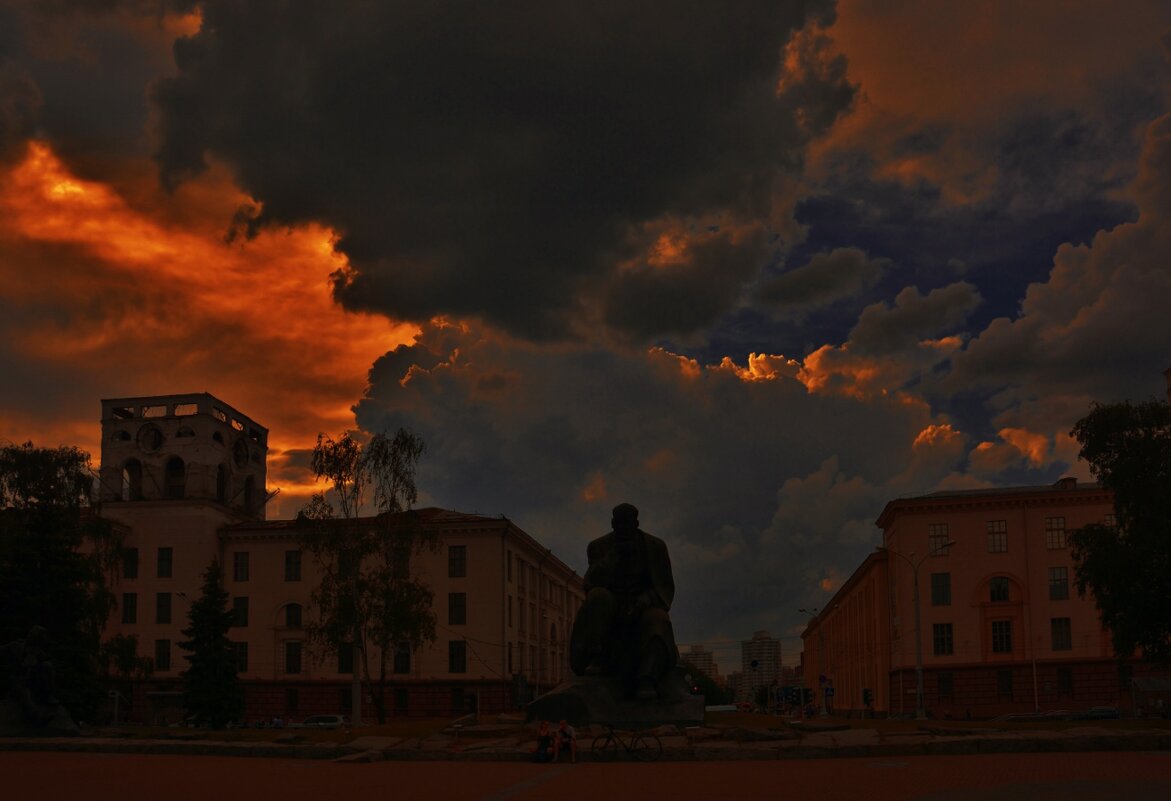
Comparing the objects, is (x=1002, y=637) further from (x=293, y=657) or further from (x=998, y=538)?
(x=293, y=657)

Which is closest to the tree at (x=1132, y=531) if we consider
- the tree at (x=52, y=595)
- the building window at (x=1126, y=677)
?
the building window at (x=1126, y=677)

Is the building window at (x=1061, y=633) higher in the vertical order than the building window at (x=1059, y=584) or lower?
lower

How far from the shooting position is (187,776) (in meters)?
17.3

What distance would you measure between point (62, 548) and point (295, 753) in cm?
2079

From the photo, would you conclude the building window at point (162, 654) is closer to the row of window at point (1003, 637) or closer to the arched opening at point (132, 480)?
the arched opening at point (132, 480)

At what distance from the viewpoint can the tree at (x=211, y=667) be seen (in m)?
51.8

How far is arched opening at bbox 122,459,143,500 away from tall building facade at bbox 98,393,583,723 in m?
0.10

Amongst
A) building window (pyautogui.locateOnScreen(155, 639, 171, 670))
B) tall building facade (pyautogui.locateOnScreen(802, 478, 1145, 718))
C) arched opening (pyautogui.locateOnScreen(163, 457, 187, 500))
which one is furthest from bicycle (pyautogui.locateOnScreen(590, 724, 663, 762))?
arched opening (pyautogui.locateOnScreen(163, 457, 187, 500))

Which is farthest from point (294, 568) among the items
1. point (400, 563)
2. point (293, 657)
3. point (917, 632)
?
point (917, 632)

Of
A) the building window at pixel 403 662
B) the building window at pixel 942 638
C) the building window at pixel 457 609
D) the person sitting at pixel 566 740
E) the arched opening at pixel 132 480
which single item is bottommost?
the building window at pixel 403 662

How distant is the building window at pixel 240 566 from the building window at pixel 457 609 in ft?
44.7

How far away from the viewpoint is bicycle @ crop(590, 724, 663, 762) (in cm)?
1886

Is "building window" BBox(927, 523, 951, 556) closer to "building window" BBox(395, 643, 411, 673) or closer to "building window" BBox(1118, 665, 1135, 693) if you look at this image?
"building window" BBox(1118, 665, 1135, 693)

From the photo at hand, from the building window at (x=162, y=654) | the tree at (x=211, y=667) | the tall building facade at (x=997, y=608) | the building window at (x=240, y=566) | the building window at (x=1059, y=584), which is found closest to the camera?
the tree at (x=211, y=667)
